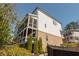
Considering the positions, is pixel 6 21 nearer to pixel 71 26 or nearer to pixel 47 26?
pixel 47 26

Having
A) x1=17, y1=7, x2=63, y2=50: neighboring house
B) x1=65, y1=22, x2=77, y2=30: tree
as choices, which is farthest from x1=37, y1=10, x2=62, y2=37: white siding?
x1=65, y1=22, x2=77, y2=30: tree

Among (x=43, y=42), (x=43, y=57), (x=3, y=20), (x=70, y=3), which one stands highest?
(x=70, y=3)

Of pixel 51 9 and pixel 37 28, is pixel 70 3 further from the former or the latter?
pixel 37 28

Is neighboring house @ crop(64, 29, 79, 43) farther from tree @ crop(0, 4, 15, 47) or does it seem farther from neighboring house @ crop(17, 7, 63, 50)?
tree @ crop(0, 4, 15, 47)

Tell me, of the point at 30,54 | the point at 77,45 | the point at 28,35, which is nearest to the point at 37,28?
the point at 28,35

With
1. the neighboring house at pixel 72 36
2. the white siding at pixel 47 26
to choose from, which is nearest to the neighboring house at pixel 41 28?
the white siding at pixel 47 26

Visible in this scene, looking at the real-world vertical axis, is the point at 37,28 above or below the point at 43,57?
above

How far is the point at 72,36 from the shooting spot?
11.8 feet

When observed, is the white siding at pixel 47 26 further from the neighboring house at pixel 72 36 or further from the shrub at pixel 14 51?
the shrub at pixel 14 51

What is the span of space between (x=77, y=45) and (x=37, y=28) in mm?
657

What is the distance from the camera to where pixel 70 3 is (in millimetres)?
3604

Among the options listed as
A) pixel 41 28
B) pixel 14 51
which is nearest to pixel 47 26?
pixel 41 28

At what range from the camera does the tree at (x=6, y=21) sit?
3623mm

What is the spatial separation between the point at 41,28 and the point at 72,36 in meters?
0.49
